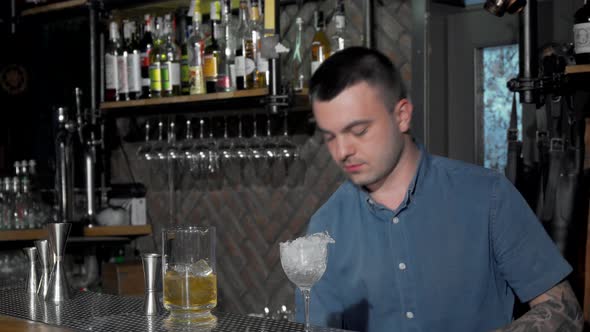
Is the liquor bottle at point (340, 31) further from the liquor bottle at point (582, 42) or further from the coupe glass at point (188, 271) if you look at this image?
the coupe glass at point (188, 271)

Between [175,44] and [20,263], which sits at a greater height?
[175,44]

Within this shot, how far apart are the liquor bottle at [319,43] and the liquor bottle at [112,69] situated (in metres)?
1.04

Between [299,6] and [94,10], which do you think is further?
[94,10]

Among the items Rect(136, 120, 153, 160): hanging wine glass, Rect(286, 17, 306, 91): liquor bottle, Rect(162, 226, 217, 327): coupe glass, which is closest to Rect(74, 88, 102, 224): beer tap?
Rect(136, 120, 153, 160): hanging wine glass

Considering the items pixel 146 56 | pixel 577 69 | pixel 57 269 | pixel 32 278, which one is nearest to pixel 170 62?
pixel 146 56

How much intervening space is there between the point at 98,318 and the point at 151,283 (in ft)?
0.46

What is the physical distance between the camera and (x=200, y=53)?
3586 millimetres

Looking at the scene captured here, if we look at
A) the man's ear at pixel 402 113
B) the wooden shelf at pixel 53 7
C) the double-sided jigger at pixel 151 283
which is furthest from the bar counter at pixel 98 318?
the wooden shelf at pixel 53 7

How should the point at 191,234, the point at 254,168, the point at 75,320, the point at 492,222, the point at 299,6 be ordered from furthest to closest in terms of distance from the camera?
the point at 254,168
the point at 299,6
the point at 492,222
the point at 75,320
the point at 191,234

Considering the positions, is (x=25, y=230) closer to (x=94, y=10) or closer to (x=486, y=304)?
(x=94, y=10)

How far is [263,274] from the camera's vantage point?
148 inches

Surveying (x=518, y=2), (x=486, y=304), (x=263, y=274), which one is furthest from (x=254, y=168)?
(x=486, y=304)

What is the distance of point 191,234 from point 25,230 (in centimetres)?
221

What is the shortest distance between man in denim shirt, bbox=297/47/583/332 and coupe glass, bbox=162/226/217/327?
38cm
